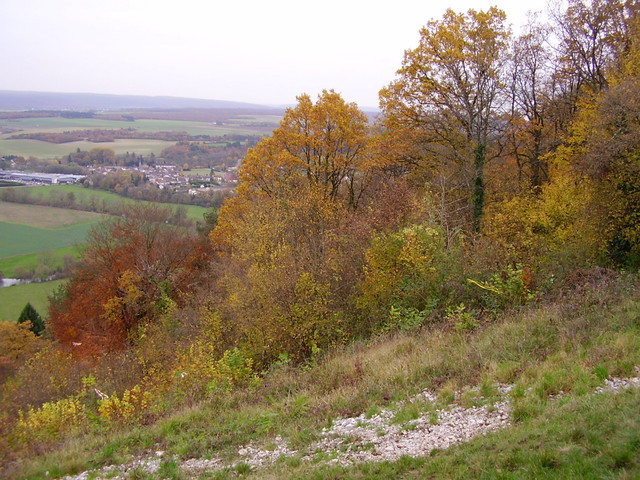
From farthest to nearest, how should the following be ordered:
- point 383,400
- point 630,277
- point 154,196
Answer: point 154,196 < point 630,277 < point 383,400

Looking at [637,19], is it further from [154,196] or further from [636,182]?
[154,196]

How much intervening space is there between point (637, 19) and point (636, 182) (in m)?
8.62

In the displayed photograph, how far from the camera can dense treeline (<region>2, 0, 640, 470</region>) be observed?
13.6 metres

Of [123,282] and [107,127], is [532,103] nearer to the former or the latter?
[123,282]

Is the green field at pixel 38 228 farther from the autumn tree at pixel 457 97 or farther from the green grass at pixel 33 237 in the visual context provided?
the autumn tree at pixel 457 97

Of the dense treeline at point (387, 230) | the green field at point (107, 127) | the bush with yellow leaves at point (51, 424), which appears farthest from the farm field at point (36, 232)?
the bush with yellow leaves at point (51, 424)

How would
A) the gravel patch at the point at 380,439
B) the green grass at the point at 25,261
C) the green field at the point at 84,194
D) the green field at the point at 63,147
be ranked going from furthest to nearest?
the green field at the point at 63,147, the green field at the point at 84,194, the green grass at the point at 25,261, the gravel patch at the point at 380,439

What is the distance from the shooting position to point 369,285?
1445 centimetres

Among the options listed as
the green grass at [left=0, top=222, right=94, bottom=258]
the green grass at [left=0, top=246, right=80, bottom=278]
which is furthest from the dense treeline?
the green grass at [left=0, top=222, right=94, bottom=258]

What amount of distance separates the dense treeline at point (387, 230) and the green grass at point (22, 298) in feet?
26.6

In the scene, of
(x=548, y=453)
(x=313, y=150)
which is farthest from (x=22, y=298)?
(x=548, y=453)

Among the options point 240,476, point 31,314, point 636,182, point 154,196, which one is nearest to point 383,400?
point 240,476

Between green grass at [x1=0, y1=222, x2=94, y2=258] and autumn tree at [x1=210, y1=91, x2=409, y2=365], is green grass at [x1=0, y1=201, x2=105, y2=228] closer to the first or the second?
green grass at [x1=0, y1=222, x2=94, y2=258]

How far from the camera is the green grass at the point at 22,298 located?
38759 millimetres
